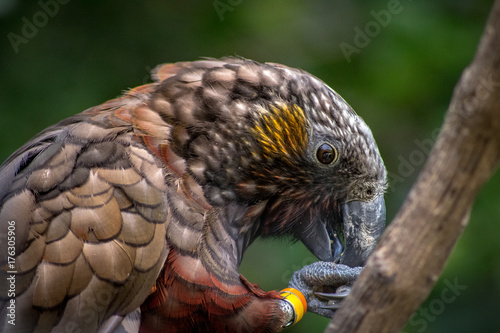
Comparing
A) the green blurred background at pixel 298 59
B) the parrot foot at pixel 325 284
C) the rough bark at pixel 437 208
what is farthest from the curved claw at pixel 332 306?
the rough bark at pixel 437 208

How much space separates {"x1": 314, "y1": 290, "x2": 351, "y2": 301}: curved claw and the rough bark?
107 cm

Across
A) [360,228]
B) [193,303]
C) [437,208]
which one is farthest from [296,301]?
[437,208]

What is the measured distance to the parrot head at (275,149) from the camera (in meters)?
2.39

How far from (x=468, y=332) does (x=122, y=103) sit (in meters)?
2.75

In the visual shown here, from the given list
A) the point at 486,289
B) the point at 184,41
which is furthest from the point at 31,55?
the point at 486,289

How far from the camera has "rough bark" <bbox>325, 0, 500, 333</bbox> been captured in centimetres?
131

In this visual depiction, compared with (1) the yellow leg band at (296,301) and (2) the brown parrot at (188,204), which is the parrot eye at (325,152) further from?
(1) the yellow leg band at (296,301)

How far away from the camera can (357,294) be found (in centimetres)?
146

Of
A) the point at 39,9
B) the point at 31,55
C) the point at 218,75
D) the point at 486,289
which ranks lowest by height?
the point at 486,289

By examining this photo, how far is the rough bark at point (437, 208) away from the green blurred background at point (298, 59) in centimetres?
207

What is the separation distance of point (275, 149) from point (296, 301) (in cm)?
70

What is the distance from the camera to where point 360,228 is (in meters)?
2.52

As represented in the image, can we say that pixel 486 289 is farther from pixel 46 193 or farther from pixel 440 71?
pixel 46 193

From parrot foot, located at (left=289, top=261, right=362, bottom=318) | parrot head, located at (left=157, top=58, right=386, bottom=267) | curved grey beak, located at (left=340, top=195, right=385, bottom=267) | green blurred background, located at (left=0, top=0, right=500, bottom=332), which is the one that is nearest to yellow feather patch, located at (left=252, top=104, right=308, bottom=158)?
parrot head, located at (left=157, top=58, right=386, bottom=267)
